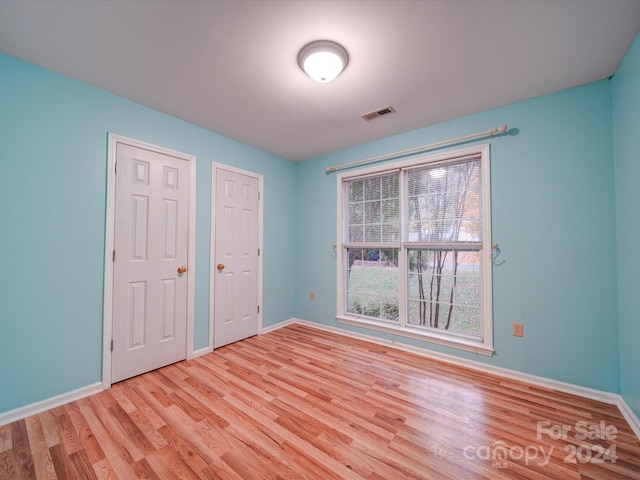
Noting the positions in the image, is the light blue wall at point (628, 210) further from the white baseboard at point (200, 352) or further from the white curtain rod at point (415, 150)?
the white baseboard at point (200, 352)

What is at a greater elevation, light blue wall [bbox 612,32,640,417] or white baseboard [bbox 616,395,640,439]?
light blue wall [bbox 612,32,640,417]

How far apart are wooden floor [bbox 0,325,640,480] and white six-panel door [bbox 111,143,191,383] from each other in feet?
0.90

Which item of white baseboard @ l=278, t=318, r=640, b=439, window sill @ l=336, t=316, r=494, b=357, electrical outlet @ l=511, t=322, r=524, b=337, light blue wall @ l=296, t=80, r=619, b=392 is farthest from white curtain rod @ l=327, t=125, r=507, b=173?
white baseboard @ l=278, t=318, r=640, b=439

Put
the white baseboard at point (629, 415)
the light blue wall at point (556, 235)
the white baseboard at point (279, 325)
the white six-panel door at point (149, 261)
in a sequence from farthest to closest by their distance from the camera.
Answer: the white baseboard at point (279, 325), the white six-panel door at point (149, 261), the light blue wall at point (556, 235), the white baseboard at point (629, 415)

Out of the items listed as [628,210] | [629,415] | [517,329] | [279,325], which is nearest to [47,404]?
[279,325]

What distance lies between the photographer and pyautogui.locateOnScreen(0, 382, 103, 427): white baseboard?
67.1 inches

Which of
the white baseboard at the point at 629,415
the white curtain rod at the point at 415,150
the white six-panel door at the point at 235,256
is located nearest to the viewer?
the white baseboard at the point at 629,415

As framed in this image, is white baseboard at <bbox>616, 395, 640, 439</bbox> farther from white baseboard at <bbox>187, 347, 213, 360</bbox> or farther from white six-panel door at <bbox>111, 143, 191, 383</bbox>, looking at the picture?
white six-panel door at <bbox>111, 143, 191, 383</bbox>

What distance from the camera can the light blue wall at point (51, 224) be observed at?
174 centimetres

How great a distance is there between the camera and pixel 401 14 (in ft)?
4.76

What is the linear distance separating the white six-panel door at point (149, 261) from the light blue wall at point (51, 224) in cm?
13

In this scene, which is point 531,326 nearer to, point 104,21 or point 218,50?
point 218,50


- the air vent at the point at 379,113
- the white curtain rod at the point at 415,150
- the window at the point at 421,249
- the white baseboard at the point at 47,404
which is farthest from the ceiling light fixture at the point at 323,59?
the white baseboard at the point at 47,404

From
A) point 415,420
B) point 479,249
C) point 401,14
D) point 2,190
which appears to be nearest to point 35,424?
point 2,190
